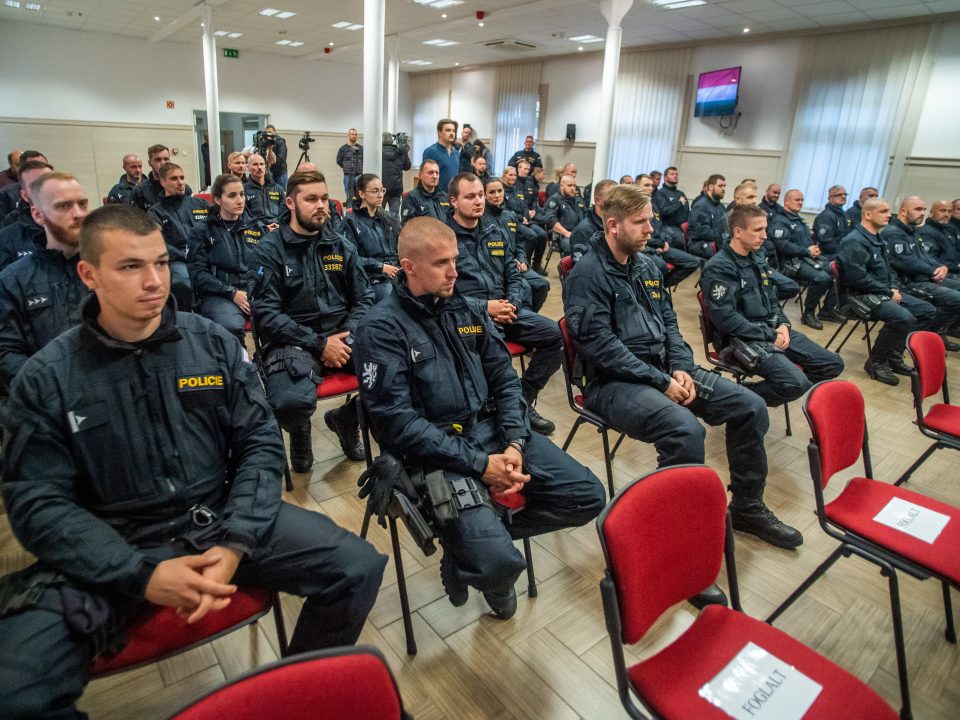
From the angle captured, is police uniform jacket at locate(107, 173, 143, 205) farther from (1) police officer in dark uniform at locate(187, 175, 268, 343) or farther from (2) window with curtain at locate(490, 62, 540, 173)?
(2) window with curtain at locate(490, 62, 540, 173)

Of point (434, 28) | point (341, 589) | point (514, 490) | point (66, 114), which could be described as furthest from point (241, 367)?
point (66, 114)

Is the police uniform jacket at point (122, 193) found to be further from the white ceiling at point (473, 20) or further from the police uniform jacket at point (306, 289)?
the police uniform jacket at point (306, 289)

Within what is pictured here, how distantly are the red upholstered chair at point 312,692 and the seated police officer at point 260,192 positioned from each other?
15.7ft

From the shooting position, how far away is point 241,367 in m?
1.49

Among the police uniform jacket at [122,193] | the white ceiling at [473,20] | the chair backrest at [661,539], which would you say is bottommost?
the chair backrest at [661,539]

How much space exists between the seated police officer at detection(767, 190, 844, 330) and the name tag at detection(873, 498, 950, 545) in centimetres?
419

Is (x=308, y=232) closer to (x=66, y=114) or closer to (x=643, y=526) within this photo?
(x=643, y=526)

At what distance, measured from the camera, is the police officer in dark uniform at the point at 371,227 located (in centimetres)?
406

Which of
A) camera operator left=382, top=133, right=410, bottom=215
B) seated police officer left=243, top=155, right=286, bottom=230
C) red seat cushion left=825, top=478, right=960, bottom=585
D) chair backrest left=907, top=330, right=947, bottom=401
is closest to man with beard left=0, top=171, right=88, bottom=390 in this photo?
red seat cushion left=825, top=478, right=960, bottom=585

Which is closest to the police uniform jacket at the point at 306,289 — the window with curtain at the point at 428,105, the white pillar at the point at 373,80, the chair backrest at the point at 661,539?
the chair backrest at the point at 661,539

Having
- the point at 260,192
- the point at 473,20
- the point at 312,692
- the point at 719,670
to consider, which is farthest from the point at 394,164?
the point at 312,692

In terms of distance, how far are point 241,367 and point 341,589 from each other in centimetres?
64

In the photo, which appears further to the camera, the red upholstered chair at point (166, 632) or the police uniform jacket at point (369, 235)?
the police uniform jacket at point (369, 235)

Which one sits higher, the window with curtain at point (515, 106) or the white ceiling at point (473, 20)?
the white ceiling at point (473, 20)
